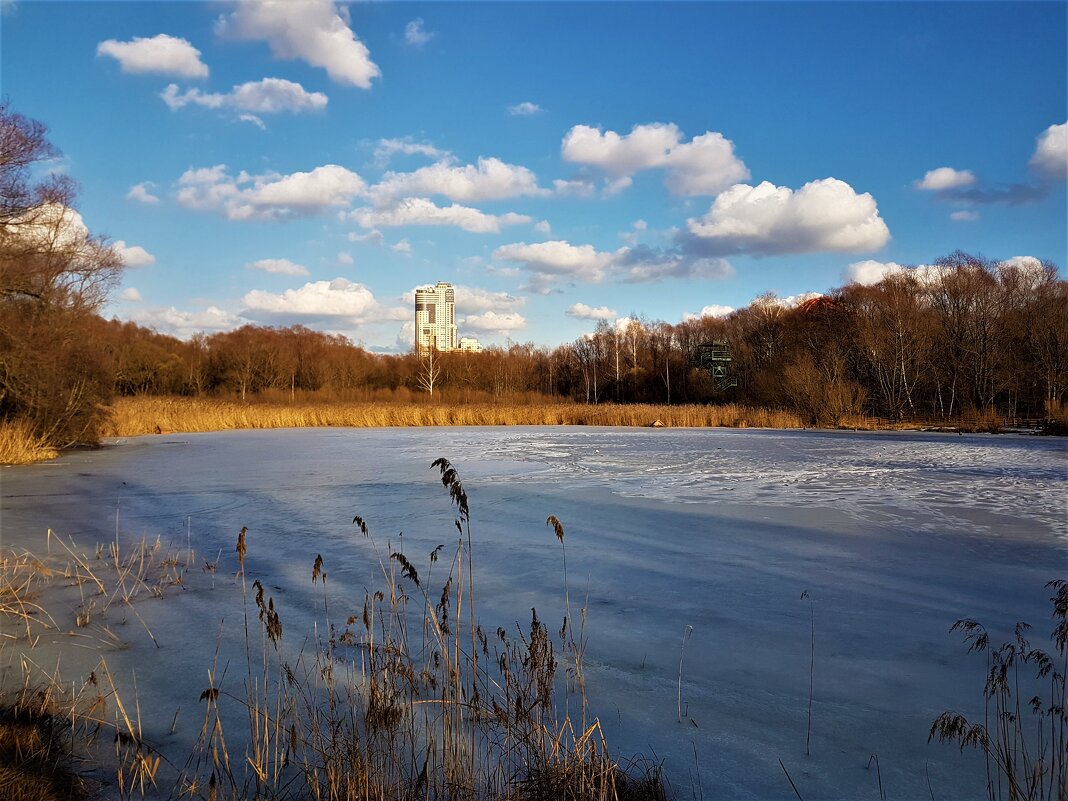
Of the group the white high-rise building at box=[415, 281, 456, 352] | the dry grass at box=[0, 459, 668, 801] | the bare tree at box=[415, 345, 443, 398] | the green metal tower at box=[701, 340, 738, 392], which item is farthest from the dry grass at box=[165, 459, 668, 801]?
the white high-rise building at box=[415, 281, 456, 352]

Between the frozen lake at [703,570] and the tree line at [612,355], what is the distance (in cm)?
365

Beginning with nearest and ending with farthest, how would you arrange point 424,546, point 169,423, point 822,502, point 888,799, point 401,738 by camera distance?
point 888,799
point 401,738
point 424,546
point 822,502
point 169,423

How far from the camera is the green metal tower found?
3791 centimetres

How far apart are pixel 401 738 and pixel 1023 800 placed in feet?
5.40

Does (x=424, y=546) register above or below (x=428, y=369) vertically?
below

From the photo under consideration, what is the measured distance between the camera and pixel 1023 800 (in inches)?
62.1

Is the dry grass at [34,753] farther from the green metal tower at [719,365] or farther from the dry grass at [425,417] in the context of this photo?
the green metal tower at [719,365]

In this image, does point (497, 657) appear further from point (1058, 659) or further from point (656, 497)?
point (656, 497)

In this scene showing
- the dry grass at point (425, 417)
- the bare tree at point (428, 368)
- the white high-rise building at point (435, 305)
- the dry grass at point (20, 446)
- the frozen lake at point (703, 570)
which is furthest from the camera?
the white high-rise building at point (435, 305)

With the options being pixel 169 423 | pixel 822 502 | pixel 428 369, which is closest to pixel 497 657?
pixel 822 502

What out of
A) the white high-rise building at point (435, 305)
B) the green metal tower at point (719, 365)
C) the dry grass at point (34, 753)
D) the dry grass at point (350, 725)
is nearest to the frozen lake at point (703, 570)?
the dry grass at point (350, 725)

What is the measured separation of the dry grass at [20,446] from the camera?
34.8ft

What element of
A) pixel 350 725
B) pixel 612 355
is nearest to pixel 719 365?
pixel 612 355

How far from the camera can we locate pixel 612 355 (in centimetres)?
4641
